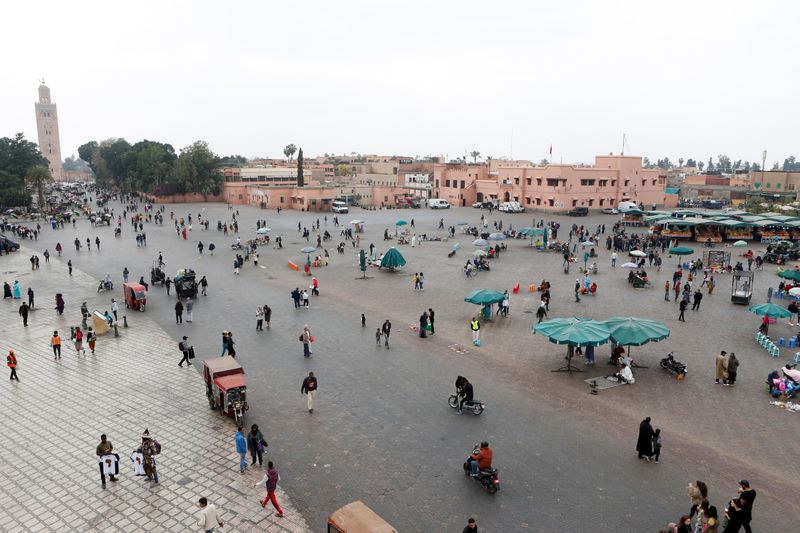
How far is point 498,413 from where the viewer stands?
41.0 feet

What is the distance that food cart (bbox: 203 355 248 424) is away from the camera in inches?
472

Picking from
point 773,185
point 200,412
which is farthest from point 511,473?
point 773,185

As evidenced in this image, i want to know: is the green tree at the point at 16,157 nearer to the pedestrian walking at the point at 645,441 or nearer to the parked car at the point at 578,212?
the parked car at the point at 578,212

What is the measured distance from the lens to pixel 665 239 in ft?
132

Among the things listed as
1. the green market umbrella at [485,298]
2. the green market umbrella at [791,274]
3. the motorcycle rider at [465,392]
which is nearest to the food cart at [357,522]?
the motorcycle rider at [465,392]

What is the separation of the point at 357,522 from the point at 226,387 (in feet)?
18.9

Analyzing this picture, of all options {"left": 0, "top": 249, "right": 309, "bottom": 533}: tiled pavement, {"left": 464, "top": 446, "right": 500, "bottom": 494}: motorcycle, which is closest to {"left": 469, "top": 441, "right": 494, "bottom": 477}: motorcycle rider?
{"left": 464, "top": 446, "right": 500, "bottom": 494}: motorcycle

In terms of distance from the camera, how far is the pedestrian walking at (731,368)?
45.3ft

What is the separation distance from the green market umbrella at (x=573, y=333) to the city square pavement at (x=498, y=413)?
1123 millimetres

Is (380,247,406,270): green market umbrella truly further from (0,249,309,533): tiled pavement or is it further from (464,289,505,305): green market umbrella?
(0,249,309,533): tiled pavement

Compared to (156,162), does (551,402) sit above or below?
below

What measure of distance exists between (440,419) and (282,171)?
7900 centimetres

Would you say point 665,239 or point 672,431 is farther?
point 665,239

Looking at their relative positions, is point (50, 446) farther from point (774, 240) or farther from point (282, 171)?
point (282, 171)
